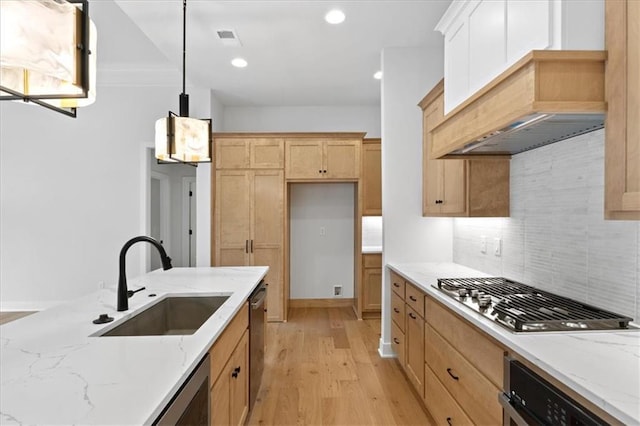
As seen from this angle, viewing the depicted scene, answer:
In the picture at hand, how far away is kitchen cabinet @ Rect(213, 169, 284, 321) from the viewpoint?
4.36 meters

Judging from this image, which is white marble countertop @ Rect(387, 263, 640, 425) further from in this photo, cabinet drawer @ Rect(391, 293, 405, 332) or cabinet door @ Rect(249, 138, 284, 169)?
cabinet door @ Rect(249, 138, 284, 169)

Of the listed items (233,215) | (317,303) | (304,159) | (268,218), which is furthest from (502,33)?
(317,303)

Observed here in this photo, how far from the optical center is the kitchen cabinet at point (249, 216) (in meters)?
4.36

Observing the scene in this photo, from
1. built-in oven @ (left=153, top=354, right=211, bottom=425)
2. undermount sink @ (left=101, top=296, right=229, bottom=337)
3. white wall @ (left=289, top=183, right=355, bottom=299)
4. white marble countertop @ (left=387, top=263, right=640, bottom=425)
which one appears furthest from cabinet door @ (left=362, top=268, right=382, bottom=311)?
built-in oven @ (left=153, top=354, right=211, bottom=425)

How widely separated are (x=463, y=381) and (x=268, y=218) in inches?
123

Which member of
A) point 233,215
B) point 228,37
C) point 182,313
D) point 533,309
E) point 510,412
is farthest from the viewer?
point 233,215

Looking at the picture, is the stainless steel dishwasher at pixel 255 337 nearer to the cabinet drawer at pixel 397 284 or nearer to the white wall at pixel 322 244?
the cabinet drawer at pixel 397 284

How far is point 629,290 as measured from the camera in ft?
4.74

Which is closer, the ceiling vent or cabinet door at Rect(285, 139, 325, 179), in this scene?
the ceiling vent

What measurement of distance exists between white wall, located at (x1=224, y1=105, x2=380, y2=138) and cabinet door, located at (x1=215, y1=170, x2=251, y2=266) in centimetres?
108

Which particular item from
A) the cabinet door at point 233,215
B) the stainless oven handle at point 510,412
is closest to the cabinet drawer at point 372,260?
the cabinet door at point 233,215

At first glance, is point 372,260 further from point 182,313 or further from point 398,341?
point 182,313

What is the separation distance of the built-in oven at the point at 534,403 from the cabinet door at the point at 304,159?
3.35 meters

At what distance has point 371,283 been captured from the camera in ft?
14.5
